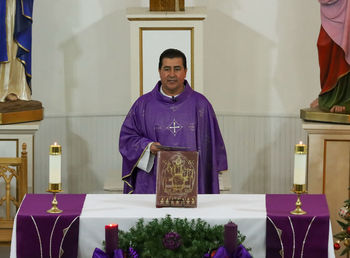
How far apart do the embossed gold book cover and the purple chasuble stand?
4.12ft

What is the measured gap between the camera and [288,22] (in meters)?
8.27

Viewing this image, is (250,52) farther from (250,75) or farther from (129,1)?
(129,1)

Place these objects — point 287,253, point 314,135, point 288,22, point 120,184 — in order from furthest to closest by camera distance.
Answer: point 288,22 < point 120,184 < point 314,135 < point 287,253

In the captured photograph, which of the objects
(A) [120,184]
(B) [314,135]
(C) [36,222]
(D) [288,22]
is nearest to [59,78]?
(A) [120,184]

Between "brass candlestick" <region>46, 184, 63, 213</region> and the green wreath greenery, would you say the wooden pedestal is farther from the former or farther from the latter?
"brass candlestick" <region>46, 184, 63, 213</region>

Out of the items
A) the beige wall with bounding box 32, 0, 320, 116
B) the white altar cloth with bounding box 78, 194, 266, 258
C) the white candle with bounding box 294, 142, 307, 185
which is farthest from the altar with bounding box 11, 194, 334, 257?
the beige wall with bounding box 32, 0, 320, 116

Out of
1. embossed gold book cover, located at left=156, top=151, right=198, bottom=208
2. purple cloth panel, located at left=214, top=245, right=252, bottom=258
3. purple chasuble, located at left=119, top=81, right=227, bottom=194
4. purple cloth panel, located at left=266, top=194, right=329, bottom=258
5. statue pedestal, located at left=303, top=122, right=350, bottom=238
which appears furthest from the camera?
statue pedestal, located at left=303, top=122, right=350, bottom=238

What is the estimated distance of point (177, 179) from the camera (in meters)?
4.24

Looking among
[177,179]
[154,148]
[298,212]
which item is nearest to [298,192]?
[298,212]

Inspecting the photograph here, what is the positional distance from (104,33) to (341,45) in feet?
9.23

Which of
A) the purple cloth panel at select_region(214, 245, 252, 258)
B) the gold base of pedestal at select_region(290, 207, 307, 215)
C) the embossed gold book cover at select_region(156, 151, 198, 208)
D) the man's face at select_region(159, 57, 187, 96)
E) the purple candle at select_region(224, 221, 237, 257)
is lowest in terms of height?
the purple cloth panel at select_region(214, 245, 252, 258)

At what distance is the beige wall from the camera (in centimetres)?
828

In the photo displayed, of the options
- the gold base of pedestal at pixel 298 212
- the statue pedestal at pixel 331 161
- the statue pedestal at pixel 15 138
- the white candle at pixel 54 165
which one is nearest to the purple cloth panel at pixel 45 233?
the white candle at pixel 54 165

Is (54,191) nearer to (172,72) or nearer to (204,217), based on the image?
(204,217)
